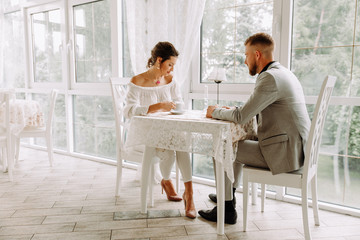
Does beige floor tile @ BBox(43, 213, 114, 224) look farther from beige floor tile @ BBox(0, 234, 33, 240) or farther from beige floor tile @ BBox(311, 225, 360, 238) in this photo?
beige floor tile @ BBox(311, 225, 360, 238)

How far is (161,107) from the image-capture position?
90.0 inches

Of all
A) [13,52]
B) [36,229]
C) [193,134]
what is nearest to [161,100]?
[193,134]

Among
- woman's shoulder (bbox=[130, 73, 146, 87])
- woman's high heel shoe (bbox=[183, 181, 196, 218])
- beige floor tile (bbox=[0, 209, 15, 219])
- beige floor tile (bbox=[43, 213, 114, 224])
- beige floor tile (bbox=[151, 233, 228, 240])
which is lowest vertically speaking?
beige floor tile (bbox=[151, 233, 228, 240])

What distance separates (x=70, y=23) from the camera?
13.0 ft

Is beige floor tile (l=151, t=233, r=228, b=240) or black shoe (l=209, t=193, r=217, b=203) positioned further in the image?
black shoe (l=209, t=193, r=217, b=203)

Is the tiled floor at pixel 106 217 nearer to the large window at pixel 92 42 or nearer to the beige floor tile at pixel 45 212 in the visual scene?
the beige floor tile at pixel 45 212

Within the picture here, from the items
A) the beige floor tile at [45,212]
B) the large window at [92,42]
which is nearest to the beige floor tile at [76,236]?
the beige floor tile at [45,212]

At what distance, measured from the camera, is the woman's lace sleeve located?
7.38 ft

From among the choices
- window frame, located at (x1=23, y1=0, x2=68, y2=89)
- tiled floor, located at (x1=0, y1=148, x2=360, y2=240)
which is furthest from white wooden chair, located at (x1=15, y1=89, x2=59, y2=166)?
window frame, located at (x1=23, y1=0, x2=68, y2=89)

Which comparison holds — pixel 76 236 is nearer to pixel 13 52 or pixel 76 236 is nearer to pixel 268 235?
pixel 268 235

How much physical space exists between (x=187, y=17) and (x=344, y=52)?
1.29 m

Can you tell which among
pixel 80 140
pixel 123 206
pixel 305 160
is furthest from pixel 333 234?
pixel 80 140

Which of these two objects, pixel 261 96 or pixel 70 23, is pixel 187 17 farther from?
pixel 70 23

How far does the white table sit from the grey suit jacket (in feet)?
0.42
